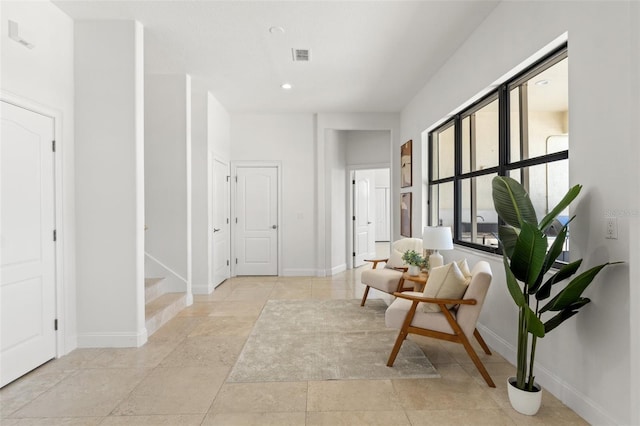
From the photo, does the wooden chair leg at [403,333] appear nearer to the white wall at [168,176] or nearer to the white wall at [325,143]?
the white wall at [168,176]

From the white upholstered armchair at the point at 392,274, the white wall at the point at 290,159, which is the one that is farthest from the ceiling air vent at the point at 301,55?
the white upholstered armchair at the point at 392,274

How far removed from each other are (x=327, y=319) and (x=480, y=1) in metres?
3.37

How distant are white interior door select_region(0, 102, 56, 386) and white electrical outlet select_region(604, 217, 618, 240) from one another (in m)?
3.84

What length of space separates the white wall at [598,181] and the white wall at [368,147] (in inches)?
169

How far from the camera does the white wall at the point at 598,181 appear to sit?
69.0 inches

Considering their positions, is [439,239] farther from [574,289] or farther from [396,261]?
[574,289]

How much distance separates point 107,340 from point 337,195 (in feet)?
14.4

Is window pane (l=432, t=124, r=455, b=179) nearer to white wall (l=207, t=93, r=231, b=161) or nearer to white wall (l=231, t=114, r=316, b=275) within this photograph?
white wall (l=231, t=114, r=316, b=275)

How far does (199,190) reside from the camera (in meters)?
5.01

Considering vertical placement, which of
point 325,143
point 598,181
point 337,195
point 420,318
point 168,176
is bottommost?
point 420,318

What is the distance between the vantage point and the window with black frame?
8.08 ft

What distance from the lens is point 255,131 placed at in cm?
631

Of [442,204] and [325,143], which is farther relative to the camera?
[325,143]

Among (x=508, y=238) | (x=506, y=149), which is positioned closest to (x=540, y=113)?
(x=506, y=149)
